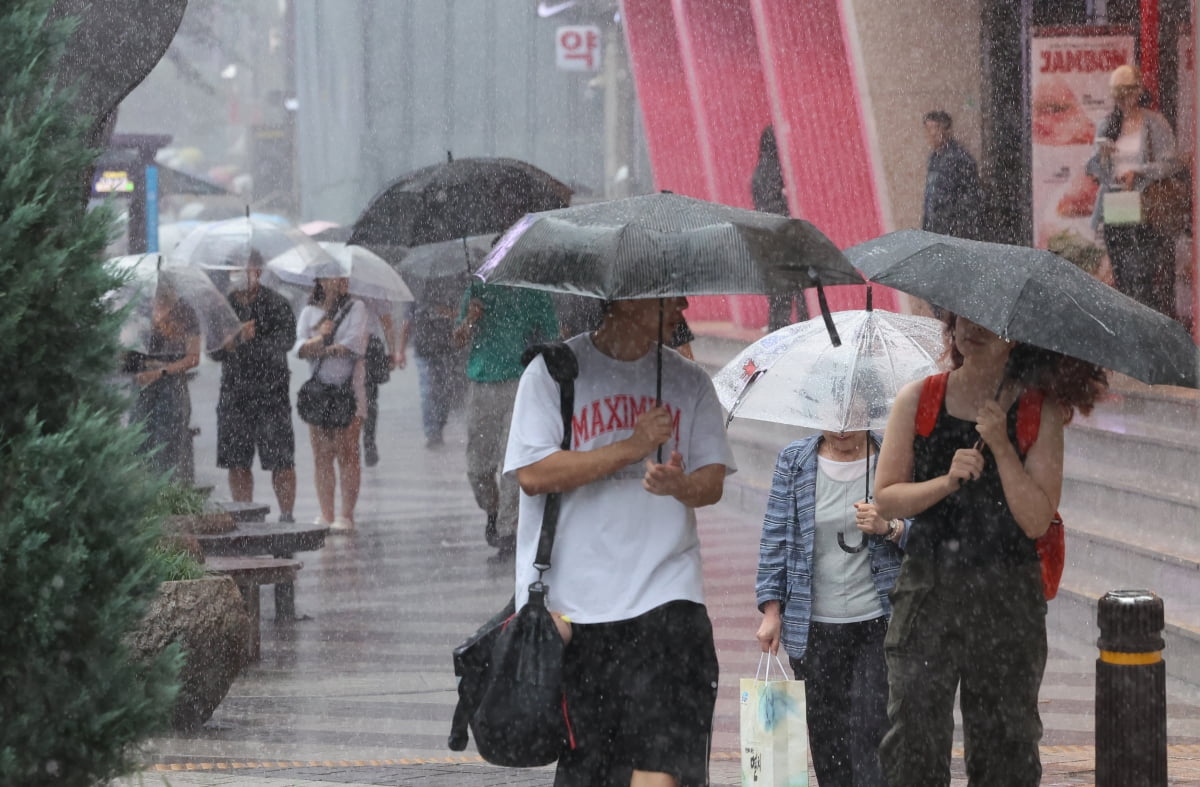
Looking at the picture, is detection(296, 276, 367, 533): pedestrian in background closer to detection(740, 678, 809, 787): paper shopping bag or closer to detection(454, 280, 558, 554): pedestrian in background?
detection(454, 280, 558, 554): pedestrian in background

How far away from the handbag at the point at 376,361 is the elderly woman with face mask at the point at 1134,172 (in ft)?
18.7

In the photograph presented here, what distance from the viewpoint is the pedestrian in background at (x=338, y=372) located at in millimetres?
12570

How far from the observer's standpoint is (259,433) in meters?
12.4

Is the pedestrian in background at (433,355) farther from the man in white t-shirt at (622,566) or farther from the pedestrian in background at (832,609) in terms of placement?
the man in white t-shirt at (622,566)

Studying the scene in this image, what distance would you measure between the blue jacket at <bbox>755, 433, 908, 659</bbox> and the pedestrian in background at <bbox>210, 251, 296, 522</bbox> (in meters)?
7.36

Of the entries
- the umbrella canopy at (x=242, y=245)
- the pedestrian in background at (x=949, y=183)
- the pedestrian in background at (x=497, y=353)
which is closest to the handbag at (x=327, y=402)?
the umbrella canopy at (x=242, y=245)

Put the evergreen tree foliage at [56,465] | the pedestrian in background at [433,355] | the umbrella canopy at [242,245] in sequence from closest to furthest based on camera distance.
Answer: the evergreen tree foliage at [56,465] < the umbrella canopy at [242,245] < the pedestrian in background at [433,355]

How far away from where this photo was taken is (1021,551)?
15.4 ft

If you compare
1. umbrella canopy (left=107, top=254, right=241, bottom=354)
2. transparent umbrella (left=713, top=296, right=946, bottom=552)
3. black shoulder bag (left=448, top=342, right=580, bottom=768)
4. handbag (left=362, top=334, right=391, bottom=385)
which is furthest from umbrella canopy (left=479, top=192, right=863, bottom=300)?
handbag (left=362, top=334, right=391, bottom=385)

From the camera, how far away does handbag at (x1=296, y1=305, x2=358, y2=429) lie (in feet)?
41.1

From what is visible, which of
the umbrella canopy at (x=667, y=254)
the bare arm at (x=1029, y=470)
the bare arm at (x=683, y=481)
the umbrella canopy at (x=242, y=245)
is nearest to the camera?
the umbrella canopy at (x=667, y=254)

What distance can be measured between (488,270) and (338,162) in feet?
147

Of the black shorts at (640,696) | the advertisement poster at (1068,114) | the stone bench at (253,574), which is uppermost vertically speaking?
the advertisement poster at (1068,114)

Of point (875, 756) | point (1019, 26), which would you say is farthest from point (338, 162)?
point (875, 756)
